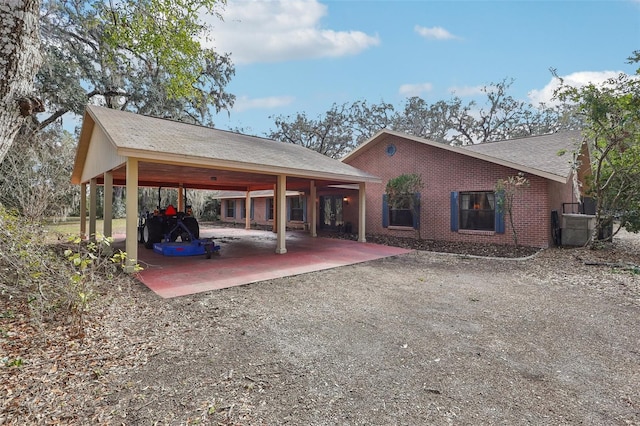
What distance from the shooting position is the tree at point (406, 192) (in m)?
11.5

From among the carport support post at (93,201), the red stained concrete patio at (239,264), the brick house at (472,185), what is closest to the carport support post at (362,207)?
the red stained concrete patio at (239,264)

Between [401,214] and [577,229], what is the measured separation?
590 centimetres

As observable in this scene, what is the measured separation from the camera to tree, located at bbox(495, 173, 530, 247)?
31.6 feet

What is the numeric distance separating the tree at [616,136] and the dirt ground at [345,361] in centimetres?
545

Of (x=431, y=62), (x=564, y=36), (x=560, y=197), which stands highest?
(x=431, y=62)

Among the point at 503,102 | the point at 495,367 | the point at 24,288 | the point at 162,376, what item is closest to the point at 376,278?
the point at 495,367

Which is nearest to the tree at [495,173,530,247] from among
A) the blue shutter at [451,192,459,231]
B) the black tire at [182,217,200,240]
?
the blue shutter at [451,192,459,231]

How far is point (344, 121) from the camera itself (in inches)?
1179

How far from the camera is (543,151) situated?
11.0m

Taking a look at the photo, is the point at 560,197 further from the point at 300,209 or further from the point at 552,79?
the point at 300,209

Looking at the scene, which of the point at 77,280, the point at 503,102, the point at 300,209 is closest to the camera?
the point at 77,280

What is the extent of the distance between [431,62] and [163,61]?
45.4 feet

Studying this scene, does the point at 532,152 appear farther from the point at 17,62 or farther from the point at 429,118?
the point at 429,118

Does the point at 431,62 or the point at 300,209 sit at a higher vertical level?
the point at 431,62
